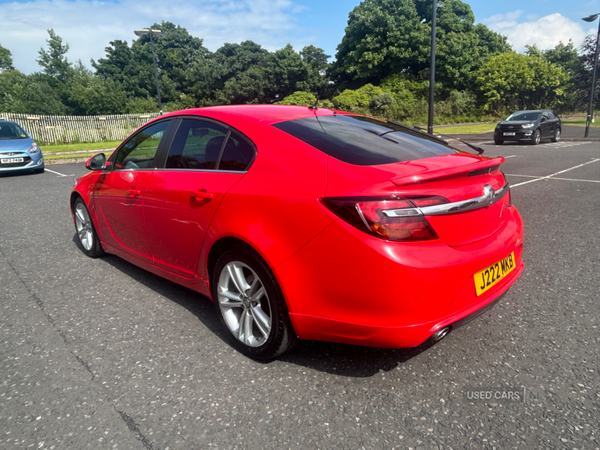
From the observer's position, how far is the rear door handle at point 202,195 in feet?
9.09

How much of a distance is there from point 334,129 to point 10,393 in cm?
242

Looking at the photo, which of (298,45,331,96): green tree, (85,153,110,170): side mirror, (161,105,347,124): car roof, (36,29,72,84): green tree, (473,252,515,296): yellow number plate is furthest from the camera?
(36,29,72,84): green tree

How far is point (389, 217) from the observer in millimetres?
2070

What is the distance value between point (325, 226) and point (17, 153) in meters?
12.7

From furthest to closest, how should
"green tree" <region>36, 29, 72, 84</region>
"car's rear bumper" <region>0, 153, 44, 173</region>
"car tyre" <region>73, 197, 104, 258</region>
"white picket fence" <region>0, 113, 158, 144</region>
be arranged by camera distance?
"green tree" <region>36, 29, 72, 84</region> < "white picket fence" <region>0, 113, 158, 144</region> < "car's rear bumper" <region>0, 153, 44, 173</region> < "car tyre" <region>73, 197, 104, 258</region>

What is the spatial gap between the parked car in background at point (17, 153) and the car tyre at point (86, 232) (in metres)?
8.85

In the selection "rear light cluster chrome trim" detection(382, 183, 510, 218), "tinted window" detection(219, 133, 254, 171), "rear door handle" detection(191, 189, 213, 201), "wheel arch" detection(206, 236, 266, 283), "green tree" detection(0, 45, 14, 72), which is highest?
"green tree" detection(0, 45, 14, 72)

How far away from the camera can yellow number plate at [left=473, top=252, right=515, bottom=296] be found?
7.63ft

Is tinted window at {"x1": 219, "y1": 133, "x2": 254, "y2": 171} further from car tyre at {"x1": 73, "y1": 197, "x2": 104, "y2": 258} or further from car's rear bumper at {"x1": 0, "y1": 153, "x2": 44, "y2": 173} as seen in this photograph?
car's rear bumper at {"x1": 0, "y1": 153, "x2": 44, "y2": 173}

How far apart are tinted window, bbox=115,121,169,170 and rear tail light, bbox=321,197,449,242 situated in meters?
2.03

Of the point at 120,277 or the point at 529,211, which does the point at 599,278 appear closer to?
the point at 529,211

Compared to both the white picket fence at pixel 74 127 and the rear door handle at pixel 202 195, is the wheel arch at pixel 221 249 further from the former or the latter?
the white picket fence at pixel 74 127

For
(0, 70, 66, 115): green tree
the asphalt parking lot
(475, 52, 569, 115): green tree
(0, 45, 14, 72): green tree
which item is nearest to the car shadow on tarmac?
the asphalt parking lot

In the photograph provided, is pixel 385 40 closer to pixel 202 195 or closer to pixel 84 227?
pixel 84 227
